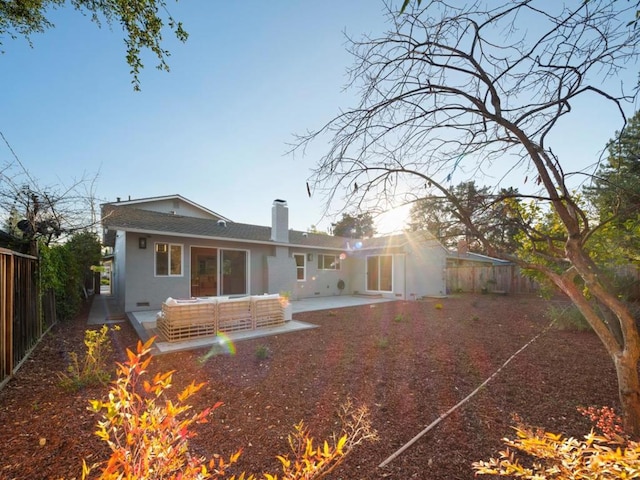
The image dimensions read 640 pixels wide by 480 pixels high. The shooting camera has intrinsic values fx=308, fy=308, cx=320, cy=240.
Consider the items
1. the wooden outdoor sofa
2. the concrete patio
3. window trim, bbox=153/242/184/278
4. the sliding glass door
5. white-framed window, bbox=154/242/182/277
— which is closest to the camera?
the concrete patio

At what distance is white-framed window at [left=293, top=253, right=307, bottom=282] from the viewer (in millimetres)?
14828

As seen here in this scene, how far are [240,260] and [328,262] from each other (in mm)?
4591

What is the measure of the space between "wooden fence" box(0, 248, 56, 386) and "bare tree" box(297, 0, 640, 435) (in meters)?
4.49

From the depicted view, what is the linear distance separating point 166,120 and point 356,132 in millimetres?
6194

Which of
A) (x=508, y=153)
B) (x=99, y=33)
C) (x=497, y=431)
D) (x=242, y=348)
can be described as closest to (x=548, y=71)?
(x=508, y=153)

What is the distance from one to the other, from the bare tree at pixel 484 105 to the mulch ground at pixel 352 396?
54.2 inches

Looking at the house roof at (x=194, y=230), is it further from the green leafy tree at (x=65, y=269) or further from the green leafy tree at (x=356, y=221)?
the green leafy tree at (x=356, y=221)

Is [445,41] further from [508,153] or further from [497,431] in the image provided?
[497,431]

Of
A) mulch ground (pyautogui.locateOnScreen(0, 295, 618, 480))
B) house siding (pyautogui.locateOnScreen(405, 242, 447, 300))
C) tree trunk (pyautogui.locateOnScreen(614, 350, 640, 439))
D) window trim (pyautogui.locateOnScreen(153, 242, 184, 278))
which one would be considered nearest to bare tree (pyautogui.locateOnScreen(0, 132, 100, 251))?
window trim (pyautogui.locateOnScreen(153, 242, 184, 278))

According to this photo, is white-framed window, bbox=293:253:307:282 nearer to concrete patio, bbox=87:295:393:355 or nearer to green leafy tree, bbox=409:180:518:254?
concrete patio, bbox=87:295:393:355

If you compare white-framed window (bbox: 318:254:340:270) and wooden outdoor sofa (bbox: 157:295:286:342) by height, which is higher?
white-framed window (bbox: 318:254:340:270)

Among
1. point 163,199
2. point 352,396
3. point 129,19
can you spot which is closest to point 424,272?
A: point 352,396

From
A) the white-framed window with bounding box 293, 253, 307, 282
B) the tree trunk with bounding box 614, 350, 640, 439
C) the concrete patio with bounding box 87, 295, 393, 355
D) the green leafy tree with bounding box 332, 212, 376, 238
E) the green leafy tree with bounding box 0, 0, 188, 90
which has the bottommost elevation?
the concrete patio with bounding box 87, 295, 393, 355

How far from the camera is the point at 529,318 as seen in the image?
31.9 ft
